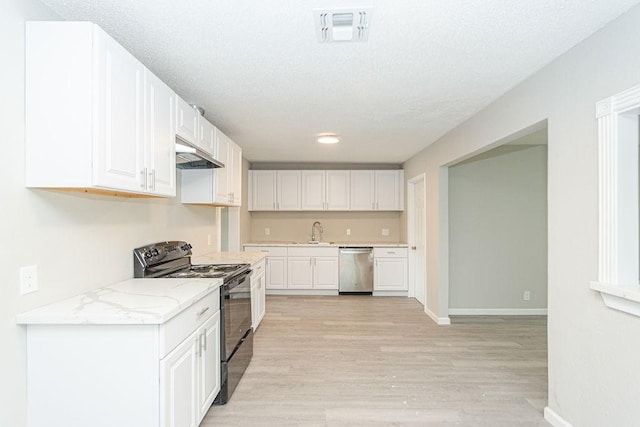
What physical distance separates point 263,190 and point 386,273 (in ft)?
8.46


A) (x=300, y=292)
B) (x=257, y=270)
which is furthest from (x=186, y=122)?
(x=300, y=292)

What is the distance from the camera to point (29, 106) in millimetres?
1606

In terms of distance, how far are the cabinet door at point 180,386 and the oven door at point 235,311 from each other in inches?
21.7

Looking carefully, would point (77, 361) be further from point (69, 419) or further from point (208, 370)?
point (208, 370)

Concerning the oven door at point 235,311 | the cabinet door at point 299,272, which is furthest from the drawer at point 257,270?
the cabinet door at point 299,272

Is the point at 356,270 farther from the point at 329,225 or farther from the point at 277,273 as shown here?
the point at 277,273

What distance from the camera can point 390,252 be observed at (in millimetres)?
6152

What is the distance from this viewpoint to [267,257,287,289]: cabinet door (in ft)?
20.1

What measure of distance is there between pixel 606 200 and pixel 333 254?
14.8 feet

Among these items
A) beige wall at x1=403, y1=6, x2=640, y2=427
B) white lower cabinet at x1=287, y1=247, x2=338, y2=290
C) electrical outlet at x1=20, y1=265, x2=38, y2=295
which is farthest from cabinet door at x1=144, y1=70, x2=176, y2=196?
white lower cabinet at x1=287, y1=247, x2=338, y2=290

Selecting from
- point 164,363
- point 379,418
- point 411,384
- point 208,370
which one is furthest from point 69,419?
point 411,384

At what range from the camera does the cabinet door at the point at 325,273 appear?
20.2ft

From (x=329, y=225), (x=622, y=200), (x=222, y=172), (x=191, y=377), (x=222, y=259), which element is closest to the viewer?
(x=622, y=200)

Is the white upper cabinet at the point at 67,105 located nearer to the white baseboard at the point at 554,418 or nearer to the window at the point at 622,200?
the window at the point at 622,200
